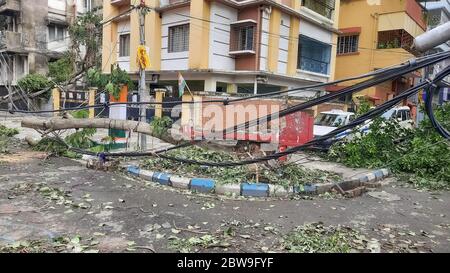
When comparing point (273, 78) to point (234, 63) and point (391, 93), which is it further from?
point (391, 93)

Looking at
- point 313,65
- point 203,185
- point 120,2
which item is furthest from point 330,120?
point 120,2

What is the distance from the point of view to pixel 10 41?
26094mm

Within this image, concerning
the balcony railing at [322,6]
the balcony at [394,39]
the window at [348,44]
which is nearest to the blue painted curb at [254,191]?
the balcony railing at [322,6]

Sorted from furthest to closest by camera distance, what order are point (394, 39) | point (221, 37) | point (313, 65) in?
point (394, 39)
point (313, 65)
point (221, 37)

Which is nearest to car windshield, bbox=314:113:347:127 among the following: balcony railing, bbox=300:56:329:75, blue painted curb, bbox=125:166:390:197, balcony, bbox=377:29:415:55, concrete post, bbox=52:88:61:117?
blue painted curb, bbox=125:166:390:197

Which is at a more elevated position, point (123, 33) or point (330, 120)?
point (123, 33)

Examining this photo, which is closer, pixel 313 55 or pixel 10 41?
pixel 313 55

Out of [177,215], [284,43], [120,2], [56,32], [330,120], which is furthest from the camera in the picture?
[56,32]

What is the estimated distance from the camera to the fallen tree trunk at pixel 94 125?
8273 mm

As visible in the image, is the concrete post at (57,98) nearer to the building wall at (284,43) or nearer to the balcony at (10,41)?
the balcony at (10,41)

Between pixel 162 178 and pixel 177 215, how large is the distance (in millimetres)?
2068

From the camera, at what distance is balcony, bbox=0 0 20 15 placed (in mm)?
25984

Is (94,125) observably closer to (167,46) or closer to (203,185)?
(203,185)

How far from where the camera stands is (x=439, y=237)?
4949 mm
